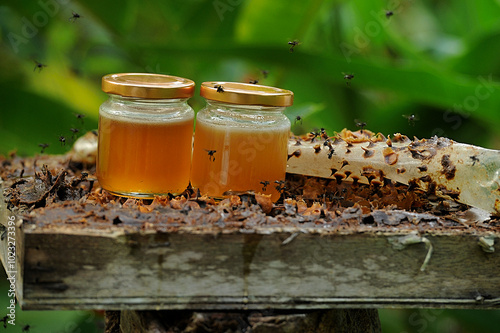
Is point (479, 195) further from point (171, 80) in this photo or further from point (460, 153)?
point (171, 80)

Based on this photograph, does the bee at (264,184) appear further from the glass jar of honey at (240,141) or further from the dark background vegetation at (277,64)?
the dark background vegetation at (277,64)

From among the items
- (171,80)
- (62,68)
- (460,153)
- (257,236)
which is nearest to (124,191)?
(171,80)

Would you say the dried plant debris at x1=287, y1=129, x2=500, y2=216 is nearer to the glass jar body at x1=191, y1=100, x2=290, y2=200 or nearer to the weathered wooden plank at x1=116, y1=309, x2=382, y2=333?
the glass jar body at x1=191, y1=100, x2=290, y2=200

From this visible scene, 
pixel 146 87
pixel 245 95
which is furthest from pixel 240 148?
pixel 146 87

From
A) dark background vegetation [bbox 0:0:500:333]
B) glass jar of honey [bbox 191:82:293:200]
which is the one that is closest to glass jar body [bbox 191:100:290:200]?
glass jar of honey [bbox 191:82:293:200]

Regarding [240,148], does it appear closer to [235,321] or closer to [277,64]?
[235,321]
